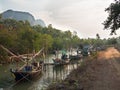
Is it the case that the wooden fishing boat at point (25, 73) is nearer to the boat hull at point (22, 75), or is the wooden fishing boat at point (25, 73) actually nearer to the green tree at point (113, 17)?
the boat hull at point (22, 75)

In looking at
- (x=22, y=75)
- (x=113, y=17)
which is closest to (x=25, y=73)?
(x=22, y=75)

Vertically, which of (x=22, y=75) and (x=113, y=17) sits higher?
(x=113, y=17)

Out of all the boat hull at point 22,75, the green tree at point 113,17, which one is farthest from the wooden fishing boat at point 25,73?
the green tree at point 113,17

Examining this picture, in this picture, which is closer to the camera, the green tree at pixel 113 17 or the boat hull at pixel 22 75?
the green tree at pixel 113 17

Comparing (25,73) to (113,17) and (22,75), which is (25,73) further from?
(113,17)

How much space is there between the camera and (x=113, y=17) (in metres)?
32.5

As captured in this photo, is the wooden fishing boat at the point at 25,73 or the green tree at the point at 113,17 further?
the wooden fishing boat at the point at 25,73

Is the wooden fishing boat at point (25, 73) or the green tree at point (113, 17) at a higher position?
the green tree at point (113, 17)

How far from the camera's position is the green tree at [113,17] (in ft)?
103

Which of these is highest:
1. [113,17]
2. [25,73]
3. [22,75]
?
[113,17]

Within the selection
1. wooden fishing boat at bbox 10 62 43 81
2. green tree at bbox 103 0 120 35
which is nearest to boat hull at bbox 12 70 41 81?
wooden fishing boat at bbox 10 62 43 81

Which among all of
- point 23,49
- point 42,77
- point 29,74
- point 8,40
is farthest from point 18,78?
point 23,49

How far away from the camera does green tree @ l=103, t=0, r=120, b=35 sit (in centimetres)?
3134

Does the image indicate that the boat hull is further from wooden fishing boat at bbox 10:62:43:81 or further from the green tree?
the green tree
